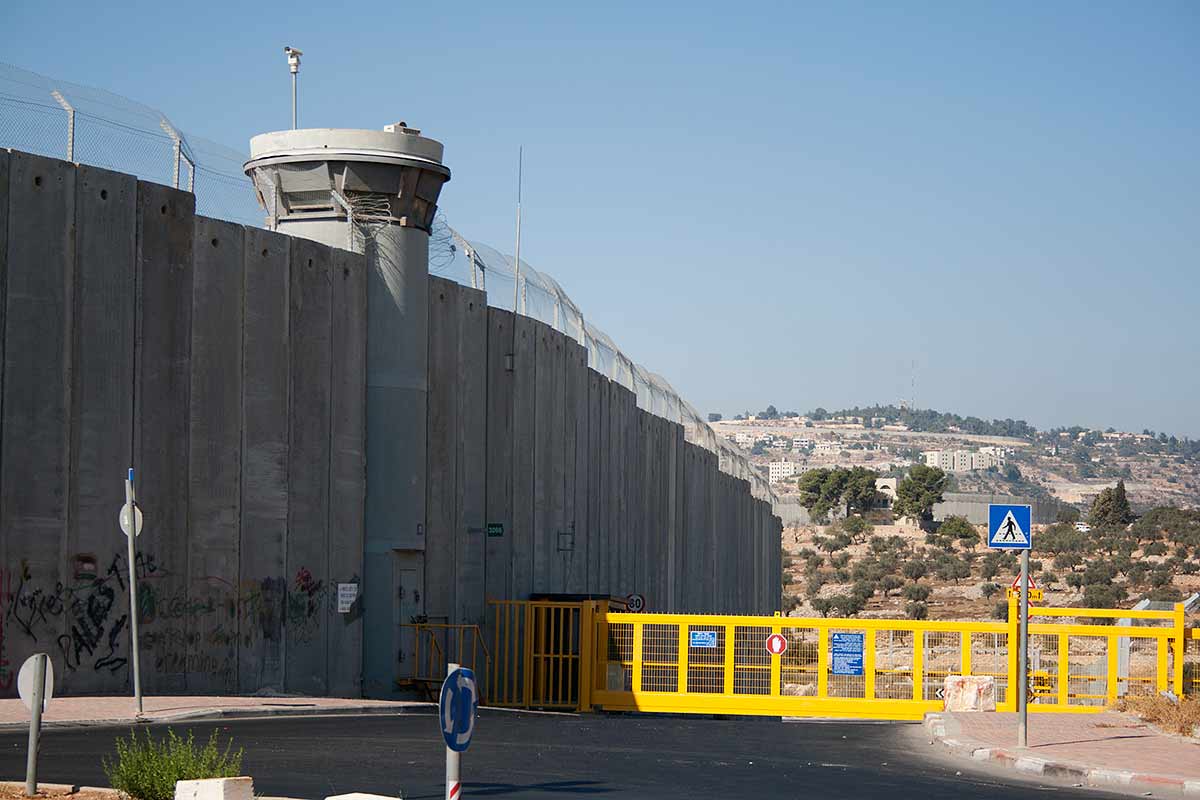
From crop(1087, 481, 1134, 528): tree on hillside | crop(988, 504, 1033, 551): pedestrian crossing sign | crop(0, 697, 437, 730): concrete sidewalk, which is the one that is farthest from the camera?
crop(1087, 481, 1134, 528): tree on hillside

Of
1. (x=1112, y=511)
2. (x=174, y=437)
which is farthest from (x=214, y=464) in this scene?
(x=1112, y=511)

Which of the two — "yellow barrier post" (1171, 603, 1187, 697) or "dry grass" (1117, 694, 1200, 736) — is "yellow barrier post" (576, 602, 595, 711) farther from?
"yellow barrier post" (1171, 603, 1187, 697)

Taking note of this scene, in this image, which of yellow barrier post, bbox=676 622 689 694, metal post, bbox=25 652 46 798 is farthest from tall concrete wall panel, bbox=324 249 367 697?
metal post, bbox=25 652 46 798

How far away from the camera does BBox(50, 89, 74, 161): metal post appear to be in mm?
20938

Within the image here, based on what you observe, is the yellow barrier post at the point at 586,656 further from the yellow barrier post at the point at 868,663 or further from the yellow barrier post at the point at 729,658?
the yellow barrier post at the point at 868,663

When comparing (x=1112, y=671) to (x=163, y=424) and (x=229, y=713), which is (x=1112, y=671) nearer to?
(x=229, y=713)

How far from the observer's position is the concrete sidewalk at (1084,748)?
15.1 metres

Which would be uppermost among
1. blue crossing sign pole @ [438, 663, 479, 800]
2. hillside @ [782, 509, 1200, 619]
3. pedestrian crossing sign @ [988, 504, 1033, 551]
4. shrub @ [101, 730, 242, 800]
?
pedestrian crossing sign @ [988, 504, 1033, 551]

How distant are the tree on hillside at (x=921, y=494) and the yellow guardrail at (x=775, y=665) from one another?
354 ft

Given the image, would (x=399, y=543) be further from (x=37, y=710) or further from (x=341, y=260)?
(x=37, y=710)

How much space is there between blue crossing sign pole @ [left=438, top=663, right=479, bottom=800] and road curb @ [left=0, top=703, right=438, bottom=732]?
9005 millimetres

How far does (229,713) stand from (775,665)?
9.27 m

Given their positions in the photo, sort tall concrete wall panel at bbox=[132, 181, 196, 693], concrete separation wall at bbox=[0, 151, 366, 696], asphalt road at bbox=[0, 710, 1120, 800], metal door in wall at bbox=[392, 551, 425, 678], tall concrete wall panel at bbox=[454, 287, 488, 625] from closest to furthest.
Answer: asphalt road at bbox=[0, 710, 1120, 800] < concrete separation wall at bbox=[0, 151, 366, 696] < tall concrete wall panel at bbox=[132, 181, 196, 693] < metal door in wall at bbox=[392, 551, 425, 678] < tall concrete wall panel at bbox=[454, 287, 488, 625]

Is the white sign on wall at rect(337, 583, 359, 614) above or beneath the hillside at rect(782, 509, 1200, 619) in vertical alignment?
above
